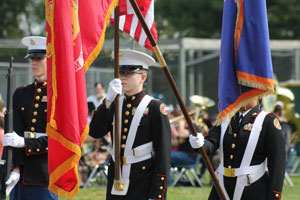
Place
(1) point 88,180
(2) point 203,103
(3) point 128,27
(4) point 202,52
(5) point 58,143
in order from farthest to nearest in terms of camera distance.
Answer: (4) point 202,52 < (2) point 203,103 < (1) point 88,180 < (3) point 128,27 < (5) point 58,143

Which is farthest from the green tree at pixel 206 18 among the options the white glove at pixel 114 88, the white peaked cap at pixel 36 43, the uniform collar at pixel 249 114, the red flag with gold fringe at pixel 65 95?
the red flag with gold fringe at pixel 65 95

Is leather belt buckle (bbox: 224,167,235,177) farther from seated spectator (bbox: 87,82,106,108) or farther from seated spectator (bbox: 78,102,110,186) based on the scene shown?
seated spectator (bbox: 87,82,106,108)

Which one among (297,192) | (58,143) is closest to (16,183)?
(58,143)

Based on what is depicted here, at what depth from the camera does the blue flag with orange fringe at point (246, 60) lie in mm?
5770

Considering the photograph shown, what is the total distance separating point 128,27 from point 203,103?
818 centimetres

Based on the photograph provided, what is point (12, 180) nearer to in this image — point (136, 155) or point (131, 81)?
point (136, 155)

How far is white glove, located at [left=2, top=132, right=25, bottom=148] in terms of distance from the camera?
5781 mm

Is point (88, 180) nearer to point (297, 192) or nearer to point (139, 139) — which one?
point (297, 192)

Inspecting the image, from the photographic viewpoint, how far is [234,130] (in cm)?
607

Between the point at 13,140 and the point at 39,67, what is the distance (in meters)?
0.81

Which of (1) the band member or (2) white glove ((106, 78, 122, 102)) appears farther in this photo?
(1) the band member

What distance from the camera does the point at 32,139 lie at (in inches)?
235

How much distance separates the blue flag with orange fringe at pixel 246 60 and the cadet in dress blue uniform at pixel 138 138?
0.59m

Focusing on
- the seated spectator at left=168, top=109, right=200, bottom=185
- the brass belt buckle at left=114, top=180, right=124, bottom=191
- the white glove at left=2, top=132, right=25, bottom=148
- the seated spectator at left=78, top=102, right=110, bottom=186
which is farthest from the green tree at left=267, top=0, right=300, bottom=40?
the brass belt buckle at left=114, top=180, right=124, bottom=191
